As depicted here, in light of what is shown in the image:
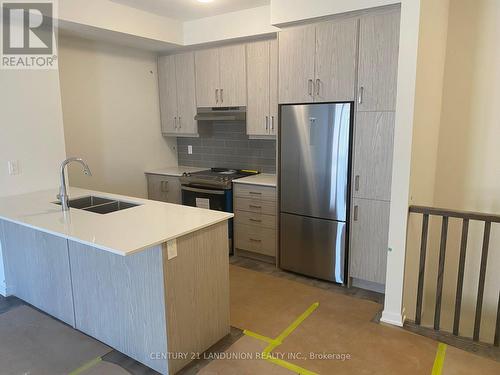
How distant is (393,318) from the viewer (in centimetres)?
280

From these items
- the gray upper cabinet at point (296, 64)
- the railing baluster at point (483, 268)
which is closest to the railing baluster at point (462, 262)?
the railing baluster at point (483, 268)

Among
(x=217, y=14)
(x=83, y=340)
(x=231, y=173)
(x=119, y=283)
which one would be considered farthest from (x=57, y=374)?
(x=217, y=14)

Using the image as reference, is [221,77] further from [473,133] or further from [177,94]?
[473,133]

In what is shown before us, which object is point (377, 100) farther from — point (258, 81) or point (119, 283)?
point (119, 283)

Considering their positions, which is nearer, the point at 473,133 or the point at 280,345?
the point at 280,345

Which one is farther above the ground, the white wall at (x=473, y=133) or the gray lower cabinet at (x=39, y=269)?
the white wall at (x=473, y=133)

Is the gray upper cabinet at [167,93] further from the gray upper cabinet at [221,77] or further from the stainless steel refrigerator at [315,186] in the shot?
the stainless steel refrigerator at [315,186]

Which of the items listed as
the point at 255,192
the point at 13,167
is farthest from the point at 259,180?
the point at 13,167

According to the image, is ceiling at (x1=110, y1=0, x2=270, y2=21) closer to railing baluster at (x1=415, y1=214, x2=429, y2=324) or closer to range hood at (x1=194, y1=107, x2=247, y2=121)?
range hood at (x1=194, y1=107, x2=247, y2=121)

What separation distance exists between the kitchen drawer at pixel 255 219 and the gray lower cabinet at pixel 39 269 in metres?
1.92

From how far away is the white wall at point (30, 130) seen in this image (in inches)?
120

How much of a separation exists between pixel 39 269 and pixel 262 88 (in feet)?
8.74

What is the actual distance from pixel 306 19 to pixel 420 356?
9.09 feet

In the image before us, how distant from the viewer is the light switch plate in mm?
2098
